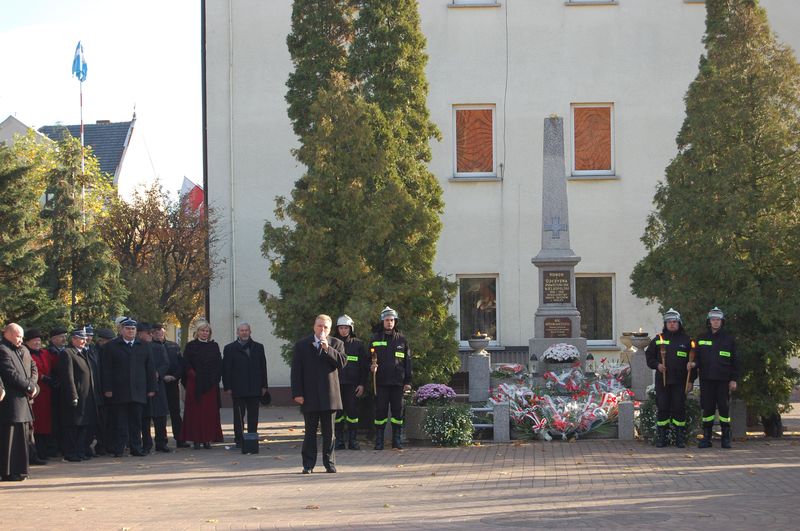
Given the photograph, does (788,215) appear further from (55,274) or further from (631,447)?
(55,274)

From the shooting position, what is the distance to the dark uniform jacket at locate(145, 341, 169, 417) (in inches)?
693

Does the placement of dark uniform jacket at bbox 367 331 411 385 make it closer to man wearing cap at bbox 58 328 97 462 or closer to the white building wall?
man wearing cap at bbox 58 328 97 462

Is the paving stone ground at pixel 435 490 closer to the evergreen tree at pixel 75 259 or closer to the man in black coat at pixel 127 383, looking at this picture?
the man in black coat at pixel 127 383

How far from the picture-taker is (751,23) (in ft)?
61.8

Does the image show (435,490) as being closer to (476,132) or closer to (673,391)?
(673,391)

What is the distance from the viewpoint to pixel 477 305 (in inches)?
1123

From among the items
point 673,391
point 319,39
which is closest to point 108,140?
point 319,39

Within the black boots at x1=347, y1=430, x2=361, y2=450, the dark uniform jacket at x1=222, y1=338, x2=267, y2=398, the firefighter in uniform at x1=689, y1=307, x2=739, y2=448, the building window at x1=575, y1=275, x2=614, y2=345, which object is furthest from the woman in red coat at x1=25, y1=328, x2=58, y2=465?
the building window at x1=575, y1=275, x2=614, y2=345

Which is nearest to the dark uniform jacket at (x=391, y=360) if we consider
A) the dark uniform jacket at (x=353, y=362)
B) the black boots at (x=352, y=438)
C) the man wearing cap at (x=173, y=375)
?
the dark uniform jacket at (x=353, y=362)

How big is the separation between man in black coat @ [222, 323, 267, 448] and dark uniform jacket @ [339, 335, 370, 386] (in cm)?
133

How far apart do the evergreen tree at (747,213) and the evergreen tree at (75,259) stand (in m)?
9.77

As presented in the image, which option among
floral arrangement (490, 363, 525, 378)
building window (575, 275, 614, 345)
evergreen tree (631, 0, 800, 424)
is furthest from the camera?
building window (575, 275, 614, 345)

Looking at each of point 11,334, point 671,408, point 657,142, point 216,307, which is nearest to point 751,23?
point 671,408

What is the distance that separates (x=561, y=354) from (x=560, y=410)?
299 cm
